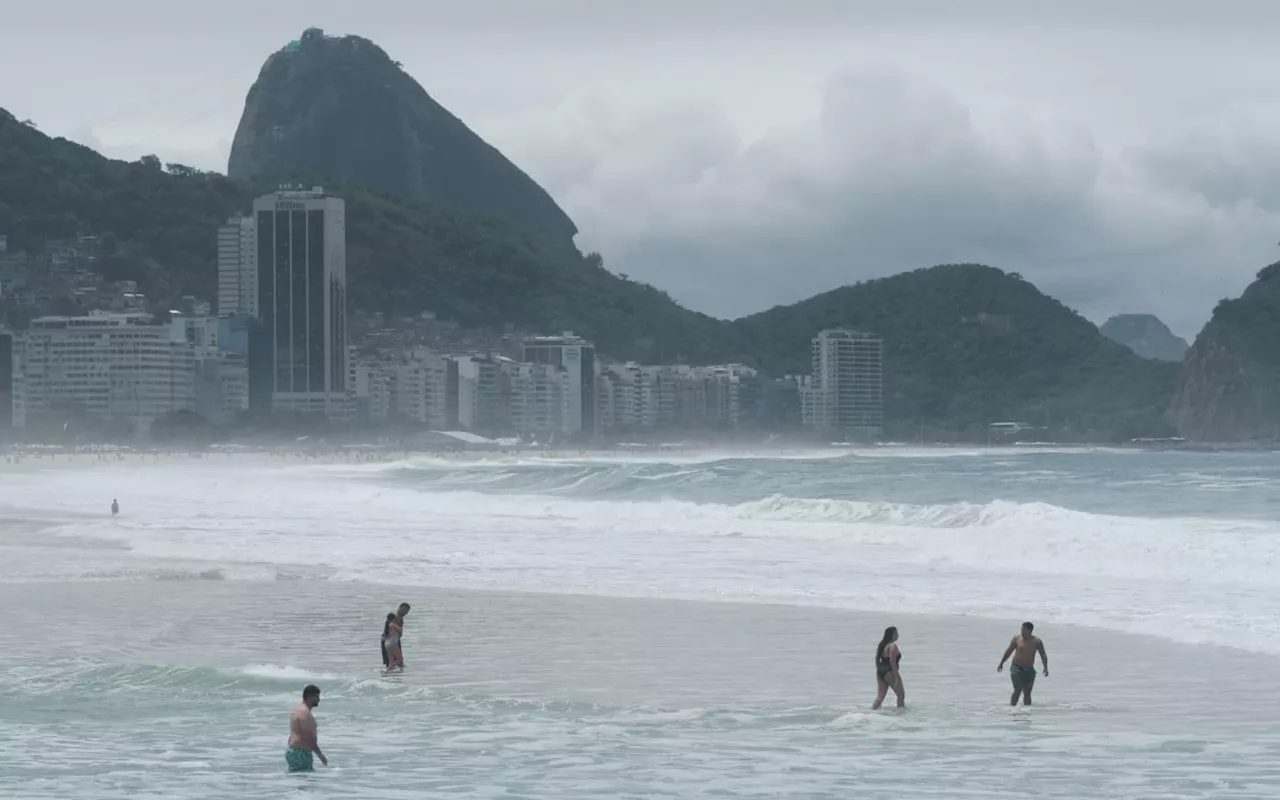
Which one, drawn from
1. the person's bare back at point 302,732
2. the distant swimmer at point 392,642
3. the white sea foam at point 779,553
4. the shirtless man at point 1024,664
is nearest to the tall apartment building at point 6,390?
the white sea foam at point 779,553

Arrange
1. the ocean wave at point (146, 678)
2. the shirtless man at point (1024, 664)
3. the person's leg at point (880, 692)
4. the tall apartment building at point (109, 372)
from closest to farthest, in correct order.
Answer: the person's leg at point (880, 692), the shirtless man at point (1024, 664), the ocean wave at point (146, 678), the tall apartment building at point (109, 372)

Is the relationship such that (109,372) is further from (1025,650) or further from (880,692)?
(1025,650)

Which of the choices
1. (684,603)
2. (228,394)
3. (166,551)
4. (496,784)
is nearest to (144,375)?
(228,394)

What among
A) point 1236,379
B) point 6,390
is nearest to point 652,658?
point 6,390

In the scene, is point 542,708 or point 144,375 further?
point 144,375

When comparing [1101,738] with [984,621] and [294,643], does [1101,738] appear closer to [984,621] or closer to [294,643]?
[984,621]

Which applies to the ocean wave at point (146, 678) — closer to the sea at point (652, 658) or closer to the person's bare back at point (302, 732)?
the sea at point (652, 658)

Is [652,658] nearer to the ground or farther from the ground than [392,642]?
nearer to the ground
